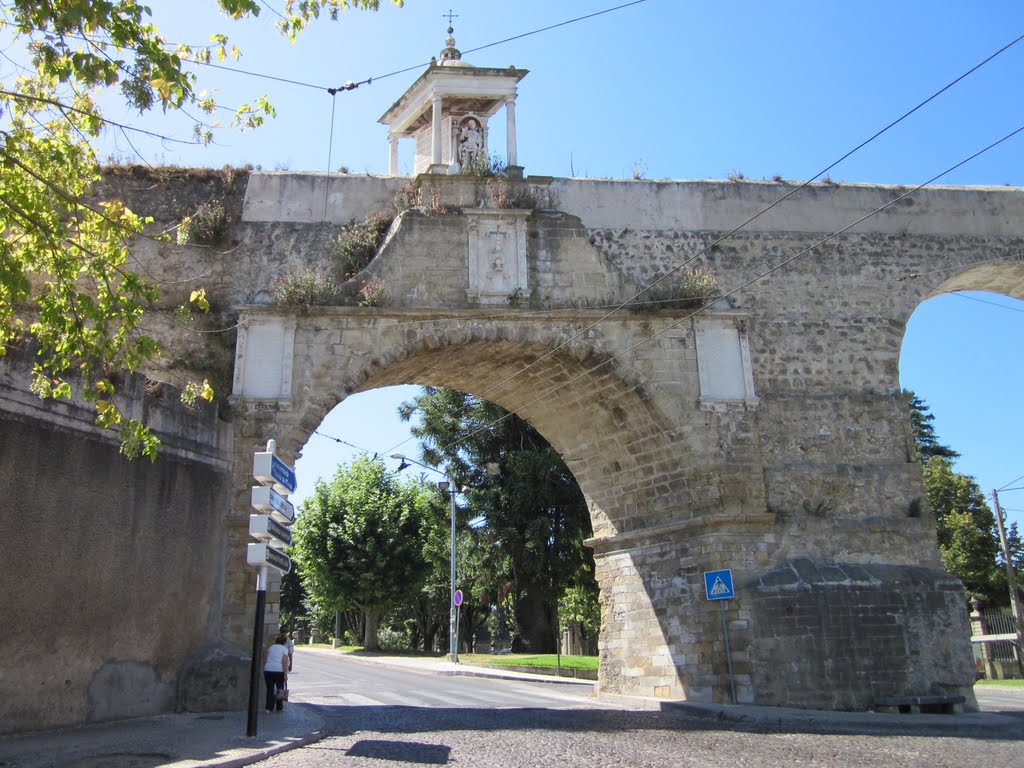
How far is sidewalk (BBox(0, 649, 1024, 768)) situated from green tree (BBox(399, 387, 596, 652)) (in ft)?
34.3

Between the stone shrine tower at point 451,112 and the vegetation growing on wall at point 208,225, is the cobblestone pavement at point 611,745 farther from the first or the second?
the stone shrine tower at point 451,112

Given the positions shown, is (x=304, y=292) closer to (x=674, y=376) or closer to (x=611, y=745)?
(x=674, y=376)

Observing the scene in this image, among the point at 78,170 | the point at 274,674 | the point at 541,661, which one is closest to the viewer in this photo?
the point at 78,170

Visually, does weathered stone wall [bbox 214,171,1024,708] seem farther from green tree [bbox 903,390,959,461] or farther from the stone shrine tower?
green tree [bbox 903,390,959,461]

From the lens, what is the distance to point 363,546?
102ft

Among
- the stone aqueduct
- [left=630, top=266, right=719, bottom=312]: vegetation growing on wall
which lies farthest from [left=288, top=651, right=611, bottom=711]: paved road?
[left=630, top=266, right=719, bottom=312]: vegetation growing on wall

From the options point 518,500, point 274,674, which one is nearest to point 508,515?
point 518,500

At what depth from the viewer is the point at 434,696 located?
14.0 meters

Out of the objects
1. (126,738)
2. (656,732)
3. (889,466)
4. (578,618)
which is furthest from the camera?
(578,618)

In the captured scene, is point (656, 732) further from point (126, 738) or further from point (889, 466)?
point (889, 466)

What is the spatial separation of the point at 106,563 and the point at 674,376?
309 inches

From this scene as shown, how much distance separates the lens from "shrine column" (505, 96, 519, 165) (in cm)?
1400

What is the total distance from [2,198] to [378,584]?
2586 cm

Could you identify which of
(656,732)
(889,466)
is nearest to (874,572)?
(889,466)
